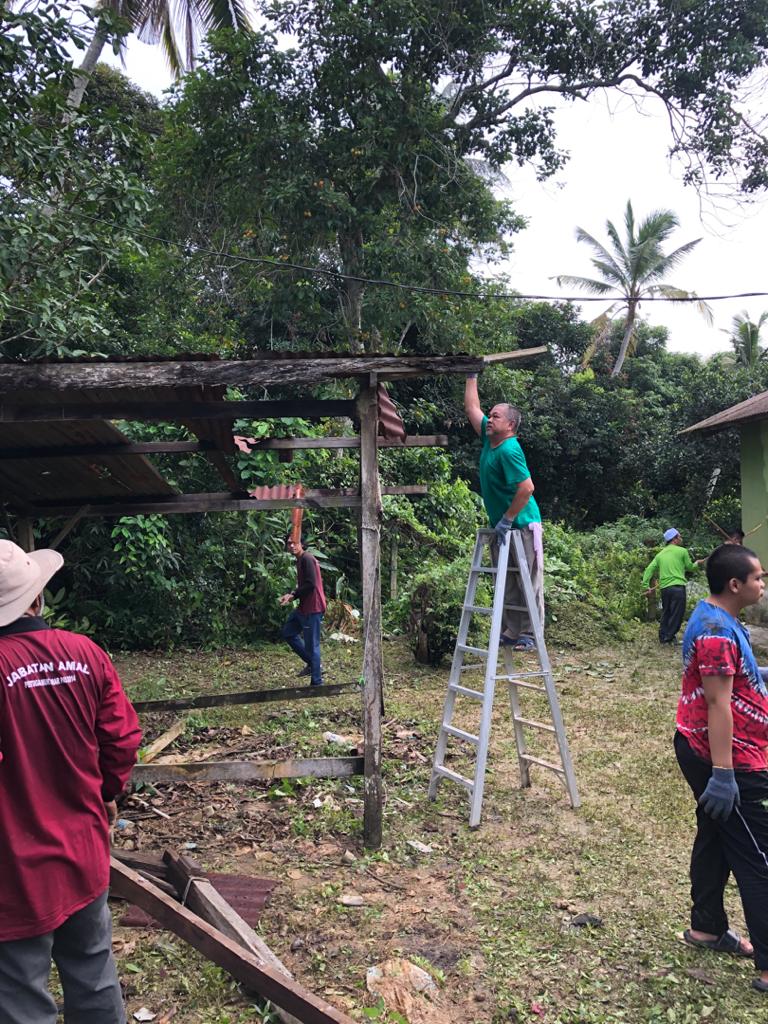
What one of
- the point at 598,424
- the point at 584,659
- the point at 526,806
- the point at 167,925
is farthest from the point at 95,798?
the point at 598,424

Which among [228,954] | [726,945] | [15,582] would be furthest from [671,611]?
[15,582]

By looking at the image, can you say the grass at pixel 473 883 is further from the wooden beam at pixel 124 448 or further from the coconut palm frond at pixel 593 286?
the coconut palm frond at pixel 593 286

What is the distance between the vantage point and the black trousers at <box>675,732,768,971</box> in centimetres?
313

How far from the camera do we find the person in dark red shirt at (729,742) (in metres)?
3.11

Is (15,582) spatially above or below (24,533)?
below

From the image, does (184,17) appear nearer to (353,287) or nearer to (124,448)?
(353,287)

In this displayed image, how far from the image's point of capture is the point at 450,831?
4840 mm

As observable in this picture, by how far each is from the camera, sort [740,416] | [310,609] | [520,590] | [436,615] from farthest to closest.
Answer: [740,416], [436,615], [310,609], [520,590]

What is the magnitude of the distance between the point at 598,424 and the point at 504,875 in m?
19.7

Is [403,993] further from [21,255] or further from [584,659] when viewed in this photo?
[584,659]

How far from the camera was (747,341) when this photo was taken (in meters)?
25.8

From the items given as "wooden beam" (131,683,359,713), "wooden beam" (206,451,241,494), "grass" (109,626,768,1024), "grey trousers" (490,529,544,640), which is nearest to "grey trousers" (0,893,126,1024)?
"grass" (109,626,768,1024)

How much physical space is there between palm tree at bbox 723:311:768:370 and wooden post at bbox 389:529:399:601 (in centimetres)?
1755

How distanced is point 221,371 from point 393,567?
865 cm
